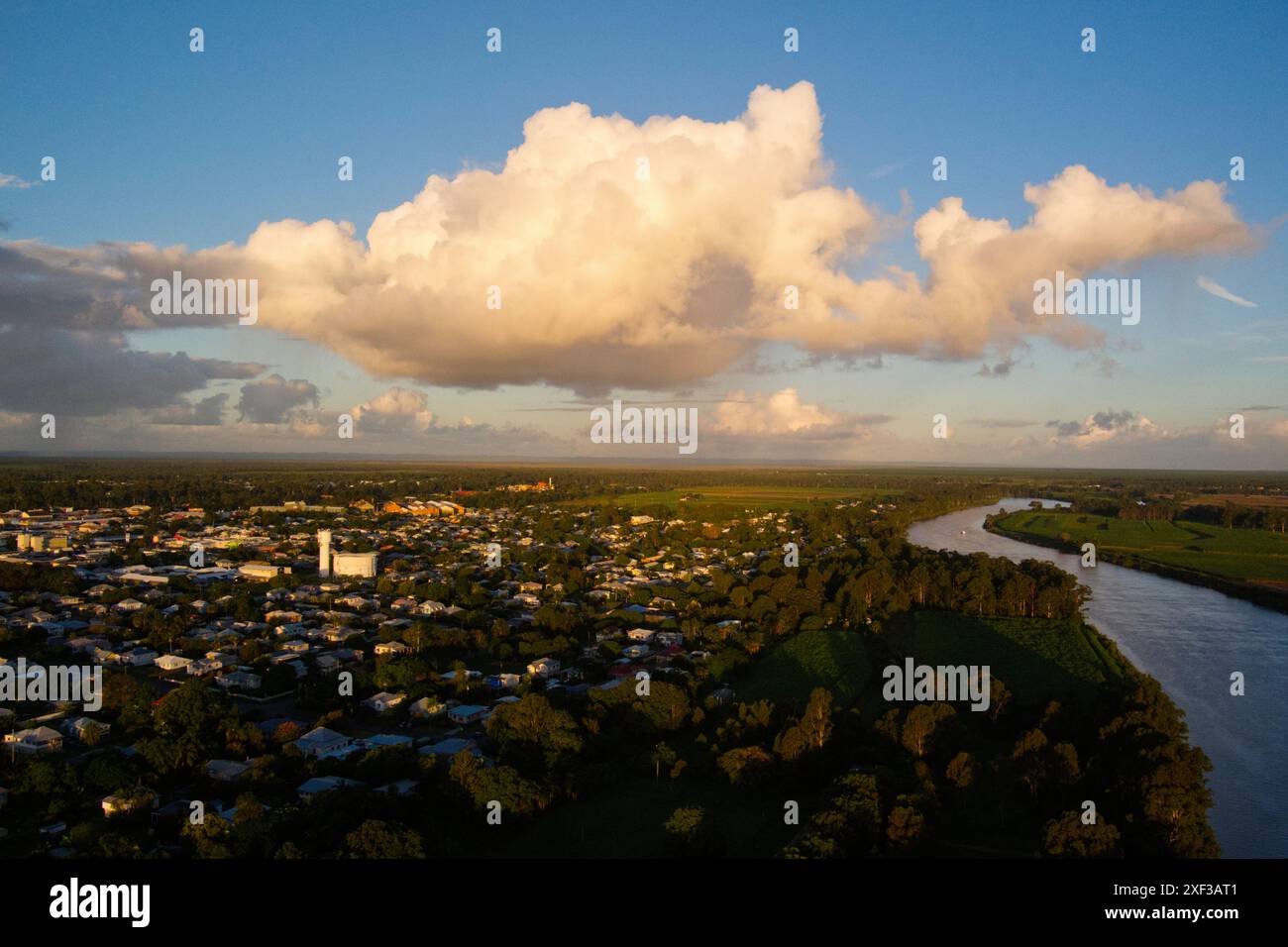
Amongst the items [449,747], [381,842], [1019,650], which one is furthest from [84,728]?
[1019,650]

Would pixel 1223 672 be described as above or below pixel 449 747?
below

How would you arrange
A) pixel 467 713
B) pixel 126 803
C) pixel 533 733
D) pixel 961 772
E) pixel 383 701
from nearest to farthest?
pixel 126 803
pixel 961 772
pixel 533 733
pixel 467 713
pixel 383 701

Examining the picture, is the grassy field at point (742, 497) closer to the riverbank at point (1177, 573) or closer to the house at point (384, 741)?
the riverbank at point (1177, 573)

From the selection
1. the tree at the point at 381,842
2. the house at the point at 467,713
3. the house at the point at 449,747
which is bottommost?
the house at the point at 467,713

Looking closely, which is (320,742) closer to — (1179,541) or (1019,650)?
(1019,650)

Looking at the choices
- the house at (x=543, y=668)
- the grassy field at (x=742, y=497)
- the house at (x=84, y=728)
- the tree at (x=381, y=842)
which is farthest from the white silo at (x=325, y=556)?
the grassy field at (x=742, y=497)

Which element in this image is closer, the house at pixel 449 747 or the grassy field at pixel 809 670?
the house at pixel 449 747
